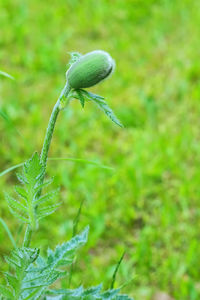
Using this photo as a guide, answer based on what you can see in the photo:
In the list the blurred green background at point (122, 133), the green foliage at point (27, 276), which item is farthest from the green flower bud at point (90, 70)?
the blurred green background at point (122, 133)

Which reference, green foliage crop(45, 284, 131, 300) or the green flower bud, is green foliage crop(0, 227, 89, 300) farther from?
the green flower bud

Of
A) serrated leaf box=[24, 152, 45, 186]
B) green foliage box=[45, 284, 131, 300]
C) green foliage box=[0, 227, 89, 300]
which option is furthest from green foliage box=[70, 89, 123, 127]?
green foliage box=[45, 284, 131, 300]

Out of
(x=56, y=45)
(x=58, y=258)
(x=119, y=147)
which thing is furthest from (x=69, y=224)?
(x=56, y=45)

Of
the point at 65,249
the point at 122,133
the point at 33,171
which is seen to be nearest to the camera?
the point at 33,171

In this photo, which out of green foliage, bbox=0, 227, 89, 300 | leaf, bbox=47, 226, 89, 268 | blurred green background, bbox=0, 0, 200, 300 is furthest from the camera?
blurred green background, bbox=0, 0, 200, 300

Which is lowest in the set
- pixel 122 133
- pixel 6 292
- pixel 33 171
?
pixel 6 292

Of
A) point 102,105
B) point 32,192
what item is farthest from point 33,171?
point 102,105

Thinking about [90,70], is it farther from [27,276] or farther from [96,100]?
[27,276]
